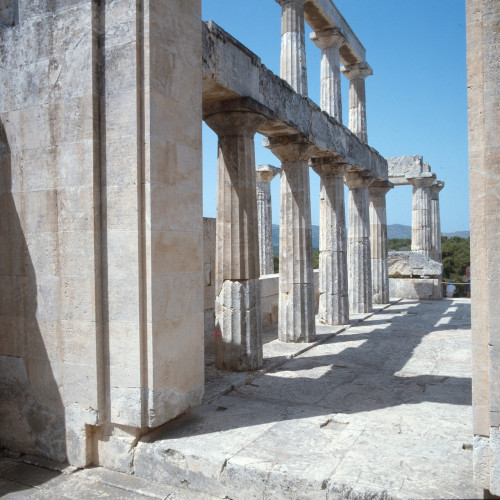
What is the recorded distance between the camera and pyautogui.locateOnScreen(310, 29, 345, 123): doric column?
456 inches

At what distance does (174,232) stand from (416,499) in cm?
294

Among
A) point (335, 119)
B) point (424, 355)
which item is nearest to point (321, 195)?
point (335, 119)

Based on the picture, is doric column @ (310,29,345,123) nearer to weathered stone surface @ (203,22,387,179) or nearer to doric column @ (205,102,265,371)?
weathered stone surface @ (203,22,387,179)

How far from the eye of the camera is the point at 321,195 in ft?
39.5

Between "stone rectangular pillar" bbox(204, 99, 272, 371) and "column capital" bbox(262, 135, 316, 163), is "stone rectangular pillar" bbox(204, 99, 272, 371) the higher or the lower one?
the lower one

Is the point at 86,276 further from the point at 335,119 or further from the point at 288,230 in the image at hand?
the point at 335,119

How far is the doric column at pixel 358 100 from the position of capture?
14.1 m

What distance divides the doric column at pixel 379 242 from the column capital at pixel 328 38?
18.1ft

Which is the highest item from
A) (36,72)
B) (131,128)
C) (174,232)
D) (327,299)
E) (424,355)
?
(36,72)

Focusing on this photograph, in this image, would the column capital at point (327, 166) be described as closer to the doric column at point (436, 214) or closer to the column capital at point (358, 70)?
the column capital at point (358, 70)

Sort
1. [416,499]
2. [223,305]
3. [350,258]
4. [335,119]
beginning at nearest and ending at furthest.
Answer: [416,499], [223,305], [335,119], [350,258]

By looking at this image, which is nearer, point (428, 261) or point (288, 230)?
point (288, 230)

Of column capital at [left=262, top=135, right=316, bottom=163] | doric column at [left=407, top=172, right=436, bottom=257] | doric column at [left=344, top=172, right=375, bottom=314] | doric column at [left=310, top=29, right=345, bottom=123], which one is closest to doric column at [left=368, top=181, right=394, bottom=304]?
doric column at [left=344, top=172, right=375, bottom=314]

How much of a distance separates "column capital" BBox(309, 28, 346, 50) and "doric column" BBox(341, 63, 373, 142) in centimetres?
245
